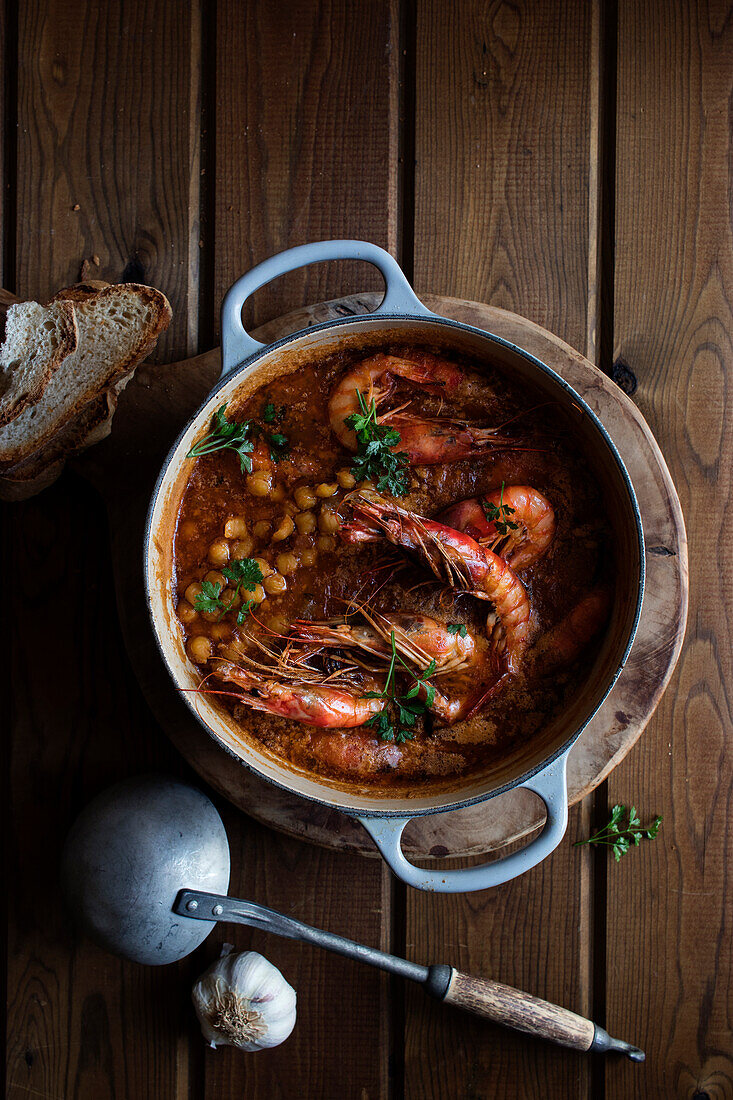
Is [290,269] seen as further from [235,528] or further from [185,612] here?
[185,612]

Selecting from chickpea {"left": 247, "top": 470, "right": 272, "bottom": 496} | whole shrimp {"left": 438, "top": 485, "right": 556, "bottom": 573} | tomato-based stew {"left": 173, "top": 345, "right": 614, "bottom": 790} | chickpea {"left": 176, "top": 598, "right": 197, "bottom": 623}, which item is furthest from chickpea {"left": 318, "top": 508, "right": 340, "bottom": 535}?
chickpea {"left": 176, "top": 598, "right": 197, "bottom": 623}

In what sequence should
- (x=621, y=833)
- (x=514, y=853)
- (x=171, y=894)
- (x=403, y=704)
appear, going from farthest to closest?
1. (x=621, y=833)
2. (x=403, y=704)
3. (x=171, y=894)
4. (x=514, y=853)

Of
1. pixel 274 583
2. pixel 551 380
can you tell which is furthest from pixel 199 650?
pixel 551 380

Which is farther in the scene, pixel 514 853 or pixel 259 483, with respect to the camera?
pixel 259 483

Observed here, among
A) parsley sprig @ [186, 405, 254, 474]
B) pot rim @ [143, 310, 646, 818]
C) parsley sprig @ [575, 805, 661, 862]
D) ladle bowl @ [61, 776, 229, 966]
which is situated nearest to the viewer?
pot rim @ [143, 310, 646, 818]

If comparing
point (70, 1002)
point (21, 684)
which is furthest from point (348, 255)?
point (70, 1002)

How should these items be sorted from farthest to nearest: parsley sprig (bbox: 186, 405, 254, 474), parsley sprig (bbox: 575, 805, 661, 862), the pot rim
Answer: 1. parsley sprig (bbox: 575, 805, 661, 862)
2. parsley sprig (bbox: 186, 405, 254, 474)
3. the pot rim

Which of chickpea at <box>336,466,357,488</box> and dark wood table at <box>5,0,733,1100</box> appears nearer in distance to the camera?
chickpea at <box>336,466,357,488</box>

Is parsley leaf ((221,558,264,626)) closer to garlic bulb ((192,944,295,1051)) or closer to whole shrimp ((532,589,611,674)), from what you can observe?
whole shrimp ((532,589,611,674))
